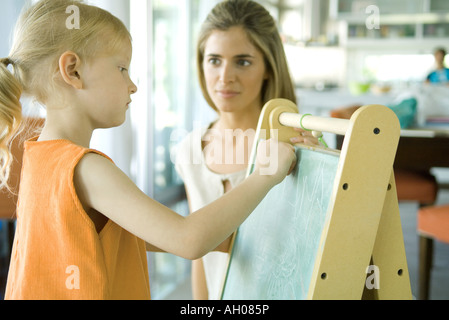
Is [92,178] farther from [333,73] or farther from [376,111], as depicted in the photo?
[333,73]

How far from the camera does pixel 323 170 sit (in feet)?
2.76

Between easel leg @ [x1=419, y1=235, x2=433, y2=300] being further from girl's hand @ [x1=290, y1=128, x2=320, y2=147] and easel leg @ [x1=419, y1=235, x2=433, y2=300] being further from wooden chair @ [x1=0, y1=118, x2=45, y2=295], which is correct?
wooden chair @ [x1=0, y1=118, x2=45, y2=295]

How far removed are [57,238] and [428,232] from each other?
1705mm

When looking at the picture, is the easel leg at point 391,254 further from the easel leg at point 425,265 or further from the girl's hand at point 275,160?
the easel leg at point 425,265

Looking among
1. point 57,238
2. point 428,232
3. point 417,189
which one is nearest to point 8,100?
point 57,238

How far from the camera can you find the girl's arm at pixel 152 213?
0.74 m

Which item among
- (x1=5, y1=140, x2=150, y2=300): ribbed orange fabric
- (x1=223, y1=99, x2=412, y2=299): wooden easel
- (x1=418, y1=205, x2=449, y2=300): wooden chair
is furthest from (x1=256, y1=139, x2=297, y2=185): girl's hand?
(x1=418, y1=205, x2=449, y2=300): wooden chair

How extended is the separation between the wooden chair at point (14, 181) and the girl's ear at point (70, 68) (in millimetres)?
218

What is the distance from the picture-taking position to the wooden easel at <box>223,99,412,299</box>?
0.72m

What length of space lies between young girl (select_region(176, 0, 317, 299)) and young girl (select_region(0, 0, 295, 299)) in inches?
20.1

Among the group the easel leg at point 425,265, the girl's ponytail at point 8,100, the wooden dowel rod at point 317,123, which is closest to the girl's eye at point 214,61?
the wooden dowel rod at point 317,123

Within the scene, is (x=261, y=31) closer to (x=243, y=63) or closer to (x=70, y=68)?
(x=243, y=63)

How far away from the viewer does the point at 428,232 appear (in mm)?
2045
